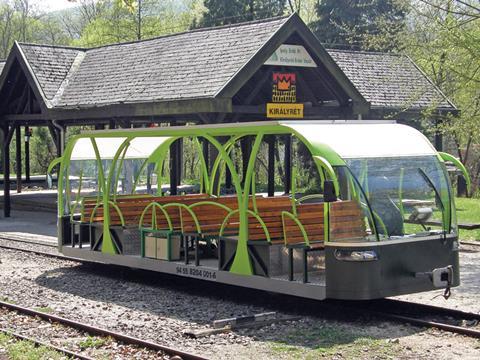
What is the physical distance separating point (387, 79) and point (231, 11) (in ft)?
60.5

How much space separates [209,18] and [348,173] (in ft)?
114

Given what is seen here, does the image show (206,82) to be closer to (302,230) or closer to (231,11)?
(302,230)

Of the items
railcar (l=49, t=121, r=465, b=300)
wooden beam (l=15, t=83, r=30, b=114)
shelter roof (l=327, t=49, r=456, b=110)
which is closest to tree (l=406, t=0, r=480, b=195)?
shelter roof (l=327, t=49, r=456, b=110)

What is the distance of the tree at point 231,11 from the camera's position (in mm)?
43719

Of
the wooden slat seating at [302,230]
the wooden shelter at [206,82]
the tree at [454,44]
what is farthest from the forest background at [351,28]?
the wooden slat seating at [302,230]

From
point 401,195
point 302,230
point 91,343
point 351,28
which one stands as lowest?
point 91,343

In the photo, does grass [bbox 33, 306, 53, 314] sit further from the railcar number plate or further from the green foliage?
the green foliage

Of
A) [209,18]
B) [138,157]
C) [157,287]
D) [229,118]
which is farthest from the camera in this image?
[209,18]

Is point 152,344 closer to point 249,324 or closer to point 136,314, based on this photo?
point 249,324

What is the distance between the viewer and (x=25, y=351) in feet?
29.5

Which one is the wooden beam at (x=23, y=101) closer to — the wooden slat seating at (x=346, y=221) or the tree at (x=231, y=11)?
the wooden slat seating at (x=346, y=221)

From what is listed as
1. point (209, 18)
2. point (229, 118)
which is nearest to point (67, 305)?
point (229, 118)

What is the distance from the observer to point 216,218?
41.2 ft

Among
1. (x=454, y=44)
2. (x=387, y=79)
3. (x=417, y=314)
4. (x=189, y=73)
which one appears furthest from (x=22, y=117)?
(x=417, y=314)
